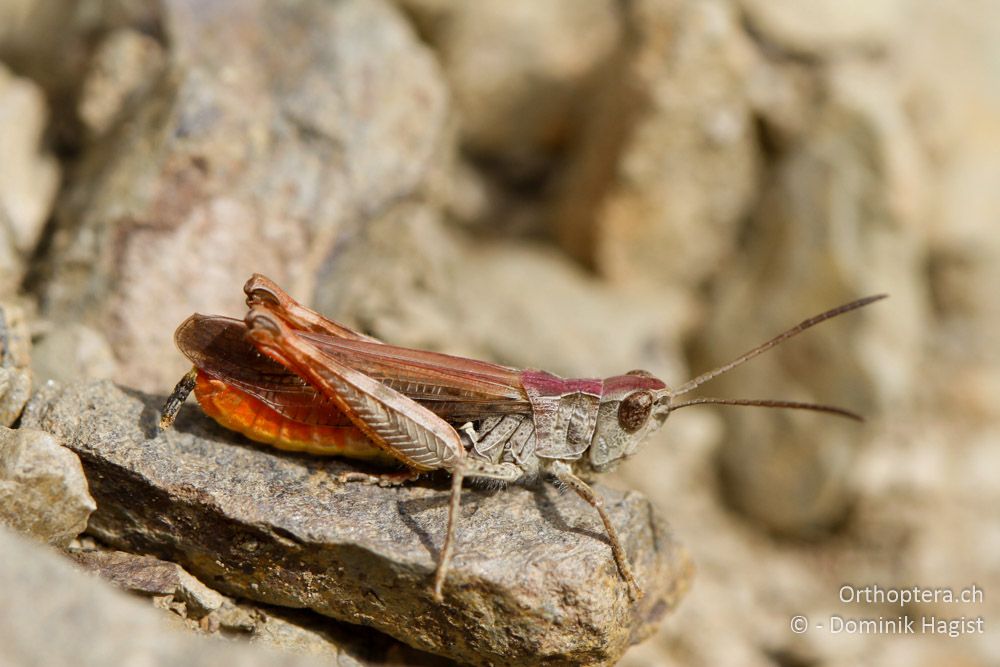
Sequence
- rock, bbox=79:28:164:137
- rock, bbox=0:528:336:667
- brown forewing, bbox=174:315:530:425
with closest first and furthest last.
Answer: rock, bbox=0:528:336:667 < brown forewing, bbox=174:315:530:425 < rock, bbox=79:28:164:137

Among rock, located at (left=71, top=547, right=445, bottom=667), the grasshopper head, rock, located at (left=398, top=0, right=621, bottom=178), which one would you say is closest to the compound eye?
the grasshopper head

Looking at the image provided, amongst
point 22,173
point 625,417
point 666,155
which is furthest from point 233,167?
point 666,155

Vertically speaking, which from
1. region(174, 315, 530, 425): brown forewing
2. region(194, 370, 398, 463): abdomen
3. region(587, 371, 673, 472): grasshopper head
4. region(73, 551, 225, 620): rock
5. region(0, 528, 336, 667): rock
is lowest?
region(0, 528, 336, 667): rock

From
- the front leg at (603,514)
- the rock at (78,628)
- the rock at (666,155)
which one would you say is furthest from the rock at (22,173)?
the rock at (666,155)

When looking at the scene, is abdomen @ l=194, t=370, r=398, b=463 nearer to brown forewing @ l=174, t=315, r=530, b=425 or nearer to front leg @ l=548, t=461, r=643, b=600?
brown forewing @ l=174, t=315, r=530, b=425

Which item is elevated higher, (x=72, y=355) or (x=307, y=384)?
(x=307, y=384)

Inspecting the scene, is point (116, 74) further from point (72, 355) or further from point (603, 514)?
point (603, 514)

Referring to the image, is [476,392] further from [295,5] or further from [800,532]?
[800,532]
